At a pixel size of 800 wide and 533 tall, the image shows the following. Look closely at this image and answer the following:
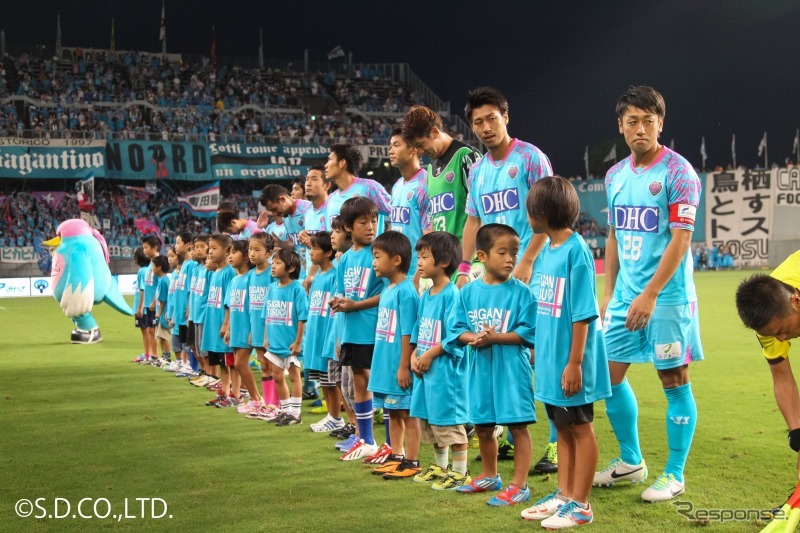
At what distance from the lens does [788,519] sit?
344 cm

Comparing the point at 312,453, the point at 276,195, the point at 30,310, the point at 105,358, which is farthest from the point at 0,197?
the point at 312,453

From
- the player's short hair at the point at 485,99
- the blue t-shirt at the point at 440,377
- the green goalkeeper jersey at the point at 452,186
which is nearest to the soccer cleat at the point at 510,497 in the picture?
the blue t-shirt at the point at 440,377

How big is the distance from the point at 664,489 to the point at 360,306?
8.18 feet

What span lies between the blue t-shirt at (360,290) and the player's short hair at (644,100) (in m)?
2.23

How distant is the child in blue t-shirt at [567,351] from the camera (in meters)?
4.01

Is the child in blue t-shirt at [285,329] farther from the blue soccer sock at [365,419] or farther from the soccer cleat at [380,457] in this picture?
the soccer cleat at [380,457]

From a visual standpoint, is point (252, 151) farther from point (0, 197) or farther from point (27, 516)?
point (27, 516)

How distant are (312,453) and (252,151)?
3019cm

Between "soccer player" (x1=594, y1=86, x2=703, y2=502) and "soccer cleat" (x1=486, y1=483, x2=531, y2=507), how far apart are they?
1.98 ft

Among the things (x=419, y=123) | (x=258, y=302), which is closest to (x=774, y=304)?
(x=419, y=123)

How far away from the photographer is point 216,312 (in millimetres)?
8508

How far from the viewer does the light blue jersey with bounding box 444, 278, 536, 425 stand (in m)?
4.49

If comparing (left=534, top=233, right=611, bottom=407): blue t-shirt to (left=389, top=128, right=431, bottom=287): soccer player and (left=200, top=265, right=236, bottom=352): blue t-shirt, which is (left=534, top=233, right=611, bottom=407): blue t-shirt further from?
(left=200, top=265, right=236, bottom=352): blue t-shirt

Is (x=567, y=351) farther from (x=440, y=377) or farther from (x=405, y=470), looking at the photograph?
(x=405, y=470)
